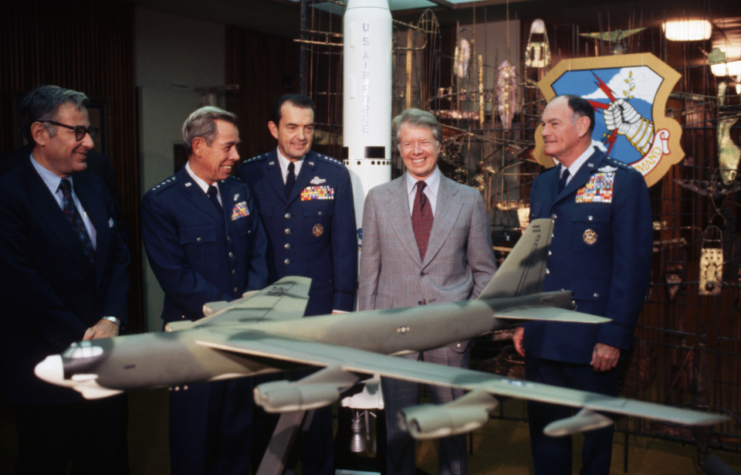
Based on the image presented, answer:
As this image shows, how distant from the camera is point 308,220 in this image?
3402 millimetres

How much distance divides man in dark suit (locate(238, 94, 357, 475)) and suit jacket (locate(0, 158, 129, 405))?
3.29 ft

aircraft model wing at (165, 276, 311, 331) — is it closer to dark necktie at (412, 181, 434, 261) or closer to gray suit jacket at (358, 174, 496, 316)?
gray suit jacket at (358, 174, 496, 316)

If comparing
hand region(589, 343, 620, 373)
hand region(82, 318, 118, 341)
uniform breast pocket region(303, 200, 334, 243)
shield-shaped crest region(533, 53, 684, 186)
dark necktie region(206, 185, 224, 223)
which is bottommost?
hand region(589, 343, 620, 373)

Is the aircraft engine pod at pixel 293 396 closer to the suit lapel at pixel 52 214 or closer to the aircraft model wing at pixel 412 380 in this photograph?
the aircraft model wing at pixel 412 380

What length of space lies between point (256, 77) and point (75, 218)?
236 inches

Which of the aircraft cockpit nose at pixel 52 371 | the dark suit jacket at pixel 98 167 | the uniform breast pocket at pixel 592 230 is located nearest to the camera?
the aircraft cockpit nose at pixel 52 371

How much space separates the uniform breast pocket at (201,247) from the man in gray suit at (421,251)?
77 centimetres

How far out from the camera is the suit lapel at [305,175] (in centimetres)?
342

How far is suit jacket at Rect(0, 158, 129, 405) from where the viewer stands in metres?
2.39

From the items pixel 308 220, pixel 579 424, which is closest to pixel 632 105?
pixel 308 220

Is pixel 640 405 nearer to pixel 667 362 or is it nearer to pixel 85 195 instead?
pixel 85 195

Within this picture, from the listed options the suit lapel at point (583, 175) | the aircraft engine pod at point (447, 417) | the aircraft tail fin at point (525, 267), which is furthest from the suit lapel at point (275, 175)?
the aircraft engine pod at point (447, 417)

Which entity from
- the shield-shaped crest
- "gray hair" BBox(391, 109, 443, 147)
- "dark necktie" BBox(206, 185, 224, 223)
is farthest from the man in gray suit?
the shield-shaped crest

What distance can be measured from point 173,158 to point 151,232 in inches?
189
